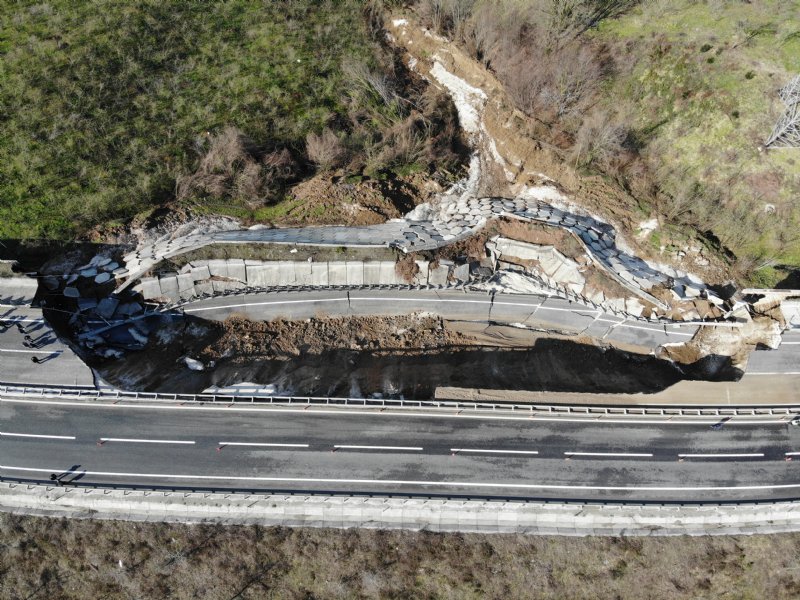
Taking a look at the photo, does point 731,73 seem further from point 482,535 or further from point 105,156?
point 105,156

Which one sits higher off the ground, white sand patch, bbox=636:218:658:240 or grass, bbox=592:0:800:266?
grass, bbox=592:0:800:266

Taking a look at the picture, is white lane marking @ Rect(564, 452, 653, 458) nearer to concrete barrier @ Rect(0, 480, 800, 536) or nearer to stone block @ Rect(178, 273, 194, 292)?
concrete barrier @ Rect(0, 480, 800, 536)

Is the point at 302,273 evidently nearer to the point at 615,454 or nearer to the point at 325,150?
the point at 325,150

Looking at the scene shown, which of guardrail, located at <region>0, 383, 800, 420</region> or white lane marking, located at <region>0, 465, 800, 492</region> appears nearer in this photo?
white lane marking, located at <region>0, 465, 800, 492</region>

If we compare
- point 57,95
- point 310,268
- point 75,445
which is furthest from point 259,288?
point 57,95

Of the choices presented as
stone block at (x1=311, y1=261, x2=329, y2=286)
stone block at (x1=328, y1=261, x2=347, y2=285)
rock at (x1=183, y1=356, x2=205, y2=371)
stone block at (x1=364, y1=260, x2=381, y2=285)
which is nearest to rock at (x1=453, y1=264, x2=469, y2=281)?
stone block at (x1=364, y1=260, x2=381, y2=285)

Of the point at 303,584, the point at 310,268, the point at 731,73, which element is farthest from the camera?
the point at 731,73

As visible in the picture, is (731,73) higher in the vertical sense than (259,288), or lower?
higher

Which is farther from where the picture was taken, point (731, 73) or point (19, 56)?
point (731, 73)

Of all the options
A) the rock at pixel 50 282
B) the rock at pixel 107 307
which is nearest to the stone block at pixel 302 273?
the rock at pixel 107 307
